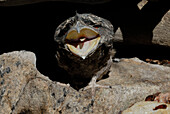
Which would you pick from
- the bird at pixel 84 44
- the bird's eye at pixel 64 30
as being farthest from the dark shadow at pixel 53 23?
the bird's eye at pixel 64 30

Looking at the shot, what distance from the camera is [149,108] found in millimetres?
2076

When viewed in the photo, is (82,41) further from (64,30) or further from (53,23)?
(53,23)

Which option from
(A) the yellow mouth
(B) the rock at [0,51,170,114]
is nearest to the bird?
(A) the yellow mouth

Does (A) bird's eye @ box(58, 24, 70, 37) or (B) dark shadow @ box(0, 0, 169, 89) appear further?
(B) dark shadow @ box(0, 0, 169, 89)

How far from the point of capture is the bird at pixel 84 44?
84.5 inches

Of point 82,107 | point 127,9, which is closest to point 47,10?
point 127,9

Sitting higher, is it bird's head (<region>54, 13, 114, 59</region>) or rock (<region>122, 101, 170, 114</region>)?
bird's head (<region>54, 13, 114, 59</region>)

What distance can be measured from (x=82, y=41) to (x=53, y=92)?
52cm

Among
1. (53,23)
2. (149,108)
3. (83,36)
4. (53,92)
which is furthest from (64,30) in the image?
(53,23)

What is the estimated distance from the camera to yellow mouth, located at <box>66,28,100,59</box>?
2.14 metres

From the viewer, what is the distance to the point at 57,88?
2260mm

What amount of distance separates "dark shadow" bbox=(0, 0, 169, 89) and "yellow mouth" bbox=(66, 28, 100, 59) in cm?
81

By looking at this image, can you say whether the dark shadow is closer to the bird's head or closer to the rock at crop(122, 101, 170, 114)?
the bird's head

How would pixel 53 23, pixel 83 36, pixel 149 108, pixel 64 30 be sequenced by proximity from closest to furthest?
pixel 149 108
pixel 83 36
pixel 64 30
pixel 53 23
